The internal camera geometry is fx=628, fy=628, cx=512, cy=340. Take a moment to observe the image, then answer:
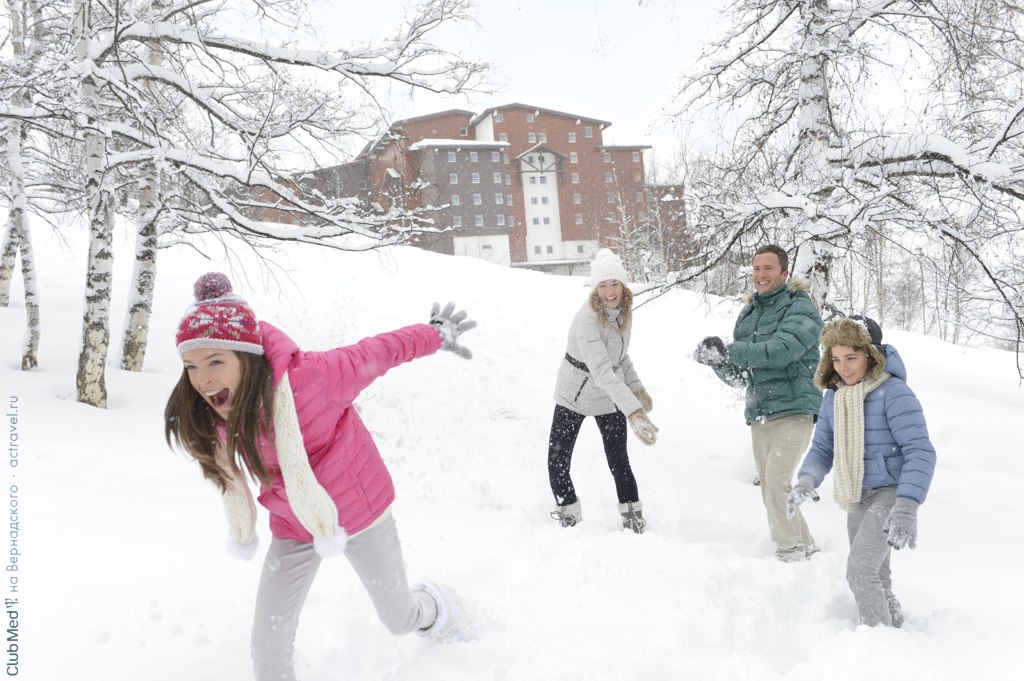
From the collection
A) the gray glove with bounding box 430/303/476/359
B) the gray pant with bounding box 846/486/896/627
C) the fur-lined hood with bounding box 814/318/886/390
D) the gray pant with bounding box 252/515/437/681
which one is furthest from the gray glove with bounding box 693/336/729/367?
the gray pant with bounding box 252/515/437/681

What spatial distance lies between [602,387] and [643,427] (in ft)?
1.33

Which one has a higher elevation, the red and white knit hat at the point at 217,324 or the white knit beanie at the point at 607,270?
the white knit beanie at the point at 607,270

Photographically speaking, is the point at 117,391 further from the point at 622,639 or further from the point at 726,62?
the point at 726,62

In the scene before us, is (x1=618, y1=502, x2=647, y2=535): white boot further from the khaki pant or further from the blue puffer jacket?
the blue puffer jacket

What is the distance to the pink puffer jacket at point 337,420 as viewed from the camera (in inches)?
95.6

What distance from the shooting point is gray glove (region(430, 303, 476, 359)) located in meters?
2.83

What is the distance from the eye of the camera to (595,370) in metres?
4.43

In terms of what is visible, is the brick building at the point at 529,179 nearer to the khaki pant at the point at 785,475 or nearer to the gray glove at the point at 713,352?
the gray glove at the point at 713,352

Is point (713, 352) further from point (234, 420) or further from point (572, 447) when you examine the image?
point (234, 420)

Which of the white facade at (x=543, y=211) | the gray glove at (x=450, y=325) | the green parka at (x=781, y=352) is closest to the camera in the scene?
the gray glove at (x=450, y=325)

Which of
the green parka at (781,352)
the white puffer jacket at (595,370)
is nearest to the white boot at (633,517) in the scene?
the white puffer jacket at (595,370)

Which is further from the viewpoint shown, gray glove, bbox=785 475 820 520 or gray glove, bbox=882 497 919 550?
gray glove, bbox=785 475 820 520

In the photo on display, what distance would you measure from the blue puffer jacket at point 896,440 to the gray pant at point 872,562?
107 mm

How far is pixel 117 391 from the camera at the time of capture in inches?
303
